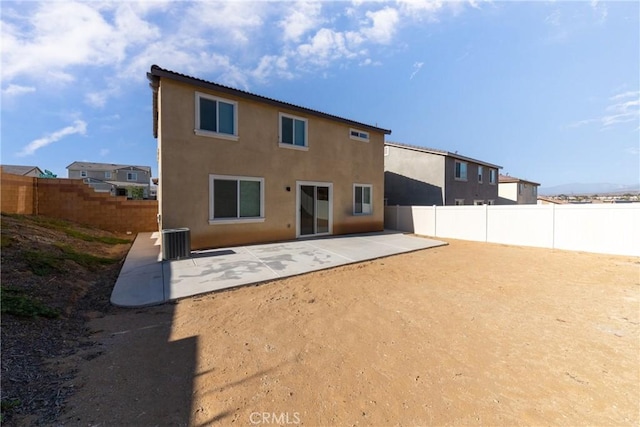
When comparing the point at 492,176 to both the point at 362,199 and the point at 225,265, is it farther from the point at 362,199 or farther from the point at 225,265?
the point at 225,265

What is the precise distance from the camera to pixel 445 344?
11.6 ft

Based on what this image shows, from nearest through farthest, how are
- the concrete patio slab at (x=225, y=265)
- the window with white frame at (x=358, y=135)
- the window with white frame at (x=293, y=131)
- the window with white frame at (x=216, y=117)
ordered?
the concrete patio slab at (x=225, y=265), the window with white frame at (x=216, y=117), the window with white frame at (x=293, y=131), the window with white frame at (x=358, y=135)

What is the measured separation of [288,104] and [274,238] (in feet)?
18.0

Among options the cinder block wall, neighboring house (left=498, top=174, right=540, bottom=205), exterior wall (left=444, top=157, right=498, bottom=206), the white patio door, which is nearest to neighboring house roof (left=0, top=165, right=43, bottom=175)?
the cinder block wall

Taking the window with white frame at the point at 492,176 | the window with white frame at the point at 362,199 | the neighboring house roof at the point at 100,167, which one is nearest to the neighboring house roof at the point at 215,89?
the window with white frame at the point at 362,199

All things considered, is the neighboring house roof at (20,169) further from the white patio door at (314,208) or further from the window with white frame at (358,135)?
the window with white frame at (358,135)

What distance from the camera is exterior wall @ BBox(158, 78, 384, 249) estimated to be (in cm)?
840

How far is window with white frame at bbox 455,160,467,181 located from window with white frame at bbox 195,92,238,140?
16616 mm

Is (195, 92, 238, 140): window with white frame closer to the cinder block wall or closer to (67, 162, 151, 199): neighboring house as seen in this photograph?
the cinder block wall

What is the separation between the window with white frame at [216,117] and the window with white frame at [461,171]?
54.5 ft

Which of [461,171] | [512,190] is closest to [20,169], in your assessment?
[461,171]

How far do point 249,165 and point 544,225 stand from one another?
12640mm

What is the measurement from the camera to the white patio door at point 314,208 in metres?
11.4

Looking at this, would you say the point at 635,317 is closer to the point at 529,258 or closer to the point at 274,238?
the point at 529,258
